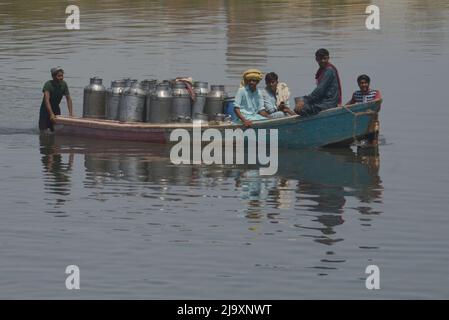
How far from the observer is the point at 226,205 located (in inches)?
853

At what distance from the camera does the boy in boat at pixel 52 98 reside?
92.1 ft

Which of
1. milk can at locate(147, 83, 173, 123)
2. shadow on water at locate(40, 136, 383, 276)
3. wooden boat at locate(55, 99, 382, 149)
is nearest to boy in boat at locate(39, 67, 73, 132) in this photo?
shadow on water at locate(40, 136, 383, 276)

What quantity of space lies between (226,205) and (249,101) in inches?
185

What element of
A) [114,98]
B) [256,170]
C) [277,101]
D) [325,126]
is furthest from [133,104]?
[325,126]

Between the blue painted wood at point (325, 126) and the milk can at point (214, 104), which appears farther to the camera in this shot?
the milk can at point (214, 104)

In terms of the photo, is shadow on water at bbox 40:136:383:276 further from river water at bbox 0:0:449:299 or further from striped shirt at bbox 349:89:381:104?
striped shirt at bbox 349:89:381:104

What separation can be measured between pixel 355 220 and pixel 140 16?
35671 millimetres

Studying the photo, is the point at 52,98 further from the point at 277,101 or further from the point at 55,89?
the point at 277,101

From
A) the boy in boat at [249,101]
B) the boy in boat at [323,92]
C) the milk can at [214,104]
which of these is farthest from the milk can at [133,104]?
the boy in boat at [323,92]

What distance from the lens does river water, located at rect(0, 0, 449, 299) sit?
17.3 m

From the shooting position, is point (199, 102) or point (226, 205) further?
point (199, 102)

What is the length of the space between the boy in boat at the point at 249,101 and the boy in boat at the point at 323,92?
74 cm

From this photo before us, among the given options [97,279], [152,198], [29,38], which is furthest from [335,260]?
[29,38]

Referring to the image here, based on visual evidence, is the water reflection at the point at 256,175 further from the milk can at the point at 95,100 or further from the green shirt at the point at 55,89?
the green shirt at the point at 55,89
